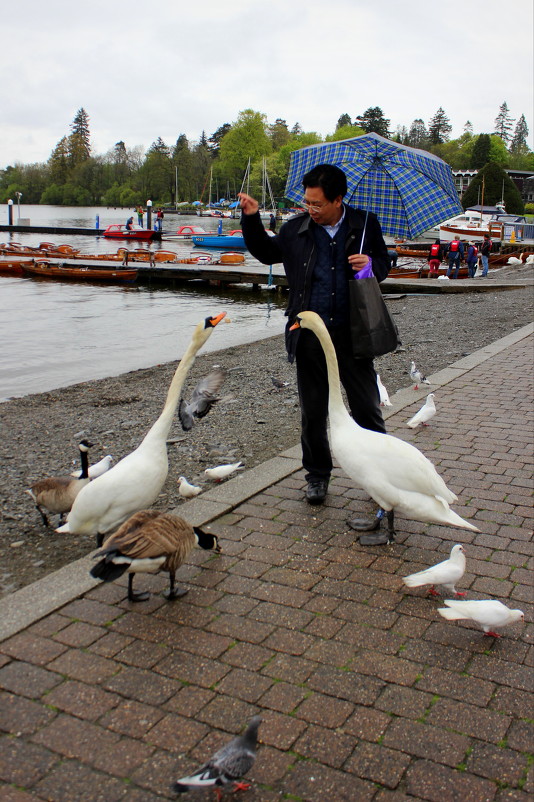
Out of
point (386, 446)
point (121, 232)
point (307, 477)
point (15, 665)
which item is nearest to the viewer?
point (15, 665)

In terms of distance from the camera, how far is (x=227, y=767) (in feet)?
7.59

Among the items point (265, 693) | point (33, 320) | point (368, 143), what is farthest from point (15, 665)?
point (33, 320)

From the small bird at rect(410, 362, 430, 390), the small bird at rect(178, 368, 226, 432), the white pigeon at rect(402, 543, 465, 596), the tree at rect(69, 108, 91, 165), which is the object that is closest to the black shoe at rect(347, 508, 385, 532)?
the white pigeon at rect(402, 543, 465, 596)

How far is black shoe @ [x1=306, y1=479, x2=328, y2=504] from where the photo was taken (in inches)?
190

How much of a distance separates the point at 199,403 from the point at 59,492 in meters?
1.31

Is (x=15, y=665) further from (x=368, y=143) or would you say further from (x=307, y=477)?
(x=368, y=143)

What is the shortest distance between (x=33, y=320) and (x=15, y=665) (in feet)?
62.0

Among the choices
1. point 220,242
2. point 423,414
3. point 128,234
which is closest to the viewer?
point 423,414

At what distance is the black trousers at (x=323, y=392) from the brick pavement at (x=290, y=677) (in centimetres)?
53

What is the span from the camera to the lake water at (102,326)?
1409cm

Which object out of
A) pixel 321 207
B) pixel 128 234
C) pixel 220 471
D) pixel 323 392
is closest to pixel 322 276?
pixel 321 207

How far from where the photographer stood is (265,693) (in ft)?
9.53

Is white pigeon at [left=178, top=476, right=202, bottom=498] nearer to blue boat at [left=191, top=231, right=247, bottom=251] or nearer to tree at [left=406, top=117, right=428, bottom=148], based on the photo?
blue boat at [left=191, top=231, right=247, bottom=251]

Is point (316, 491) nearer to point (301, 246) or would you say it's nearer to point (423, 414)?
point (301, 246)
